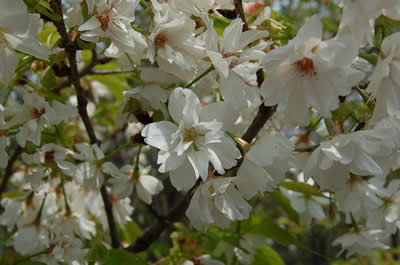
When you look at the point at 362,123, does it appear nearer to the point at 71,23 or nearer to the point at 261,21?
the point at 261,21

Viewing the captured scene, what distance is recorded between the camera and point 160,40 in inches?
39.9

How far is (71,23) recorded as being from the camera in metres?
1.09

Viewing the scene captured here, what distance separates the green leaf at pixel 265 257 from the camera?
1.51m

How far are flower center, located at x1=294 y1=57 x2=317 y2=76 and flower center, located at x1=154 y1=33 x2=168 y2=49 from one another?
33 centimetres

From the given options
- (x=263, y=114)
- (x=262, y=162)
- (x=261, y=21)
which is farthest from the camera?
(x=263, y=114)

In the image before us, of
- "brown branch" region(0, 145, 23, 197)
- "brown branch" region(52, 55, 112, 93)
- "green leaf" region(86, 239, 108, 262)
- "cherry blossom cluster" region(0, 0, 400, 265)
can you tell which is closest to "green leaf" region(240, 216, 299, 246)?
"cherry blossom cluster" region(0, 0, 400, 265)

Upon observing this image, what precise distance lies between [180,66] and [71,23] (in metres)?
0.35

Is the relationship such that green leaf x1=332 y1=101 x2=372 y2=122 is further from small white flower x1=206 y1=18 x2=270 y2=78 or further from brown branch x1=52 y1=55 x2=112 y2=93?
brown branch x1=52 y1=55 x2=112 y2=93

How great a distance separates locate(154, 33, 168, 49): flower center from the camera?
99 cm

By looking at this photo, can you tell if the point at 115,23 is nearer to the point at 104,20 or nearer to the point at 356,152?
the point at 104,20

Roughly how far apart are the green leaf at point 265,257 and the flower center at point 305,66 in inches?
32.0

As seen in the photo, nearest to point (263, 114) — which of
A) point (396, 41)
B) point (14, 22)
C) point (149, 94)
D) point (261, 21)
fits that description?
point (261, 21)

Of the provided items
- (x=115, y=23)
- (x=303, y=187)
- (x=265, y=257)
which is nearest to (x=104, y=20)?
(x=115, y=23)

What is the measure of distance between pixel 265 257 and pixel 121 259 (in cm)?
64
